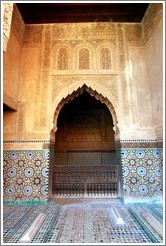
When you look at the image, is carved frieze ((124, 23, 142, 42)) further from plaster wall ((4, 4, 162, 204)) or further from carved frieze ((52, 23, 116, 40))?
carved frieze ((52, 23, 116, 40))

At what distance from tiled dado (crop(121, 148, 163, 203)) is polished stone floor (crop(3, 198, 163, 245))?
167 mm

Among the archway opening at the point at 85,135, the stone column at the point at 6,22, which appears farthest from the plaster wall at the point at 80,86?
the archway opening at the point at 85,135

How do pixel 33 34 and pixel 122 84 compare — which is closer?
pixel 122 84

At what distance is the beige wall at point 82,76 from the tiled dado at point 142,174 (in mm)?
308

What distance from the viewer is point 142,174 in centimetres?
337

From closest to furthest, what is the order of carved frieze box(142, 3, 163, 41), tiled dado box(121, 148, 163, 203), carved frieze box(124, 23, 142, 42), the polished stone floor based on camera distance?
the polished stone floor → carved frieze box(142, 3, 163, 41) → tiled dado box(121, 148, 163, 203) → carved frieze box(124, 23, 142, 42)

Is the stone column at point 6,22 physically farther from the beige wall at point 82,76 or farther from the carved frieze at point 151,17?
the carved frieze at point 151,17

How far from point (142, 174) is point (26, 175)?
2.09m

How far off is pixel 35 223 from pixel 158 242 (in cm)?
143

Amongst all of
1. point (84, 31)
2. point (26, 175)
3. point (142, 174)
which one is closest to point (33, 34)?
point (84, 31)

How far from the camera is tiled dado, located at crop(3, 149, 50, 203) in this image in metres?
3.38

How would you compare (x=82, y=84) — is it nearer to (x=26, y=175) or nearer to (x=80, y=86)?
(x=80, y=86)

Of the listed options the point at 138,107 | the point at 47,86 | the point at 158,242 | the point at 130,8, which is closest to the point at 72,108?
the point at 47,86

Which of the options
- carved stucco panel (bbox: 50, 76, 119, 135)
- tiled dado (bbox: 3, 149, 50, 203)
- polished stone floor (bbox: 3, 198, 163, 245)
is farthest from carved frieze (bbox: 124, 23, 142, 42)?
polished stone floor (bbox: 3, 198, 163, 245)
